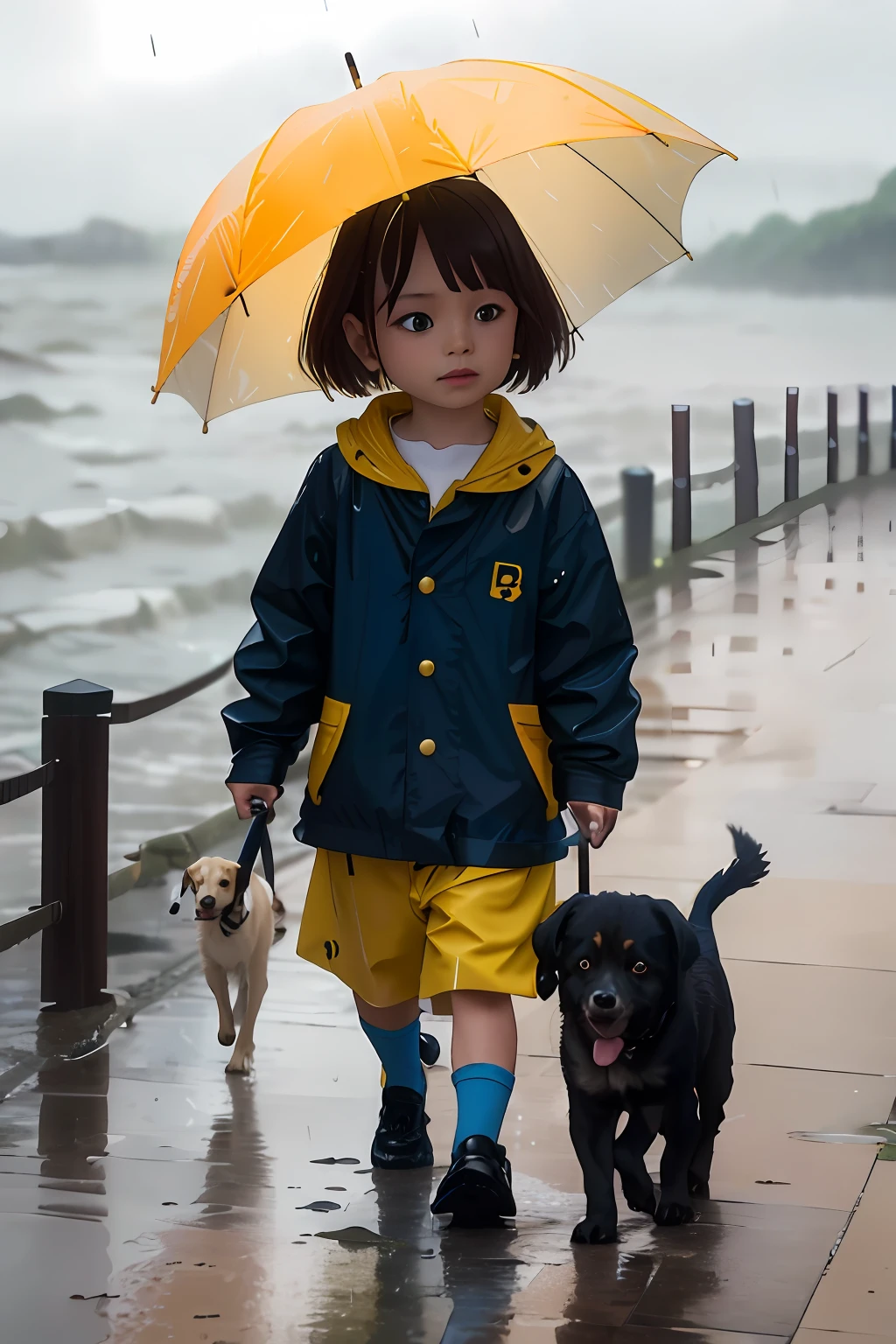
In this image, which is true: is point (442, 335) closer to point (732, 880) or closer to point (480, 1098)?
point (732, 880)

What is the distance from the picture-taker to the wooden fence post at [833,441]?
58.8ft

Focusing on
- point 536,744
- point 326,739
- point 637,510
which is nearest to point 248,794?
point 326,739

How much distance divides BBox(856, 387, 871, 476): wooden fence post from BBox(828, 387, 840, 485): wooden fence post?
0.21m

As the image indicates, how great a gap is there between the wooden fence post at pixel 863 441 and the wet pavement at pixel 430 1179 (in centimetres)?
1183

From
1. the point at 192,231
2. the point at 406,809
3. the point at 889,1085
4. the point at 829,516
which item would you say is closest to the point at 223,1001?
the point at 406,809

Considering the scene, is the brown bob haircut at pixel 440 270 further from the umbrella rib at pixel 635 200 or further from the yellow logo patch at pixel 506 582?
the yellow logo patch at pixel 506 582

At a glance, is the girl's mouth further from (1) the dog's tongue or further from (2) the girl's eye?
(1) the dog's tongue

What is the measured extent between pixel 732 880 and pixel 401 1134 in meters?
0.88

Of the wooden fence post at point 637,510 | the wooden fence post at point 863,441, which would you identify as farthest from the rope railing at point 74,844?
the wooden fence post at point 863,441

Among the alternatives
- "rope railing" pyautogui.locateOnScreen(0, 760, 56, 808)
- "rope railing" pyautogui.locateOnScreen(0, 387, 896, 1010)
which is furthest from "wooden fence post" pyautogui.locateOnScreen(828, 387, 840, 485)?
"rope railing" pyautogui.locateOnScreen(0, 760, 56, 808)

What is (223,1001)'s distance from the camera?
14.9 feet

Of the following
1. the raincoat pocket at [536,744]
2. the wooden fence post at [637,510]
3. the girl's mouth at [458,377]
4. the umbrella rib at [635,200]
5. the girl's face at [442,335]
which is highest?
the wooden fence post at [637,510]

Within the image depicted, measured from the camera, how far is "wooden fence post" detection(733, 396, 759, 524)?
17438mm

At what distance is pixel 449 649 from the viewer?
11.7 ft
